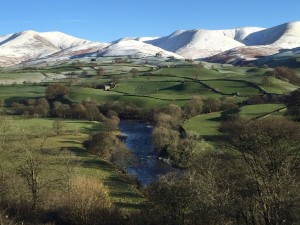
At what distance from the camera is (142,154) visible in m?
63.3

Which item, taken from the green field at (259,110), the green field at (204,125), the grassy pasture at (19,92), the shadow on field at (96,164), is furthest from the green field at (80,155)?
the green field at (259,110)

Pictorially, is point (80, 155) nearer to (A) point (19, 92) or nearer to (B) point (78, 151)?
(B) point (78, 151)

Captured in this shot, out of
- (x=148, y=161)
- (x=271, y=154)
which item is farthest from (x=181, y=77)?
(x=271, y=154)

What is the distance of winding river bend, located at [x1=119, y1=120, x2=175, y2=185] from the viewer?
51.8 meters

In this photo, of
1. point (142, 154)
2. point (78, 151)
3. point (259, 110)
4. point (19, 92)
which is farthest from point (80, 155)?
point (19, 92)

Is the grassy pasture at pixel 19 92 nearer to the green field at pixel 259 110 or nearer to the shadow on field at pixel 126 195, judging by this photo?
the green field at pixel 259 110

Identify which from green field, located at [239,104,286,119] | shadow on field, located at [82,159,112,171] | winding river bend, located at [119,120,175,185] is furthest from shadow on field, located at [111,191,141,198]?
green field, located at [239,104,286,119]

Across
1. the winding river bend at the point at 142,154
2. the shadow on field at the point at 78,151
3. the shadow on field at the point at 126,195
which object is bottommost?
the winding river bend at the point at 142,154

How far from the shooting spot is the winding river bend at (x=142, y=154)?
51.8 m

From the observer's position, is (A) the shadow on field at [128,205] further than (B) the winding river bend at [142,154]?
No

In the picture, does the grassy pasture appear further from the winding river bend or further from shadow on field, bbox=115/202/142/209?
shadow on field, bbox=115/202/142/209

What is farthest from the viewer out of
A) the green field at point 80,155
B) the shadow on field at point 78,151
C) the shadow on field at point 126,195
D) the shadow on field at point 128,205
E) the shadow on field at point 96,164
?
the shadow on field at point 78,151

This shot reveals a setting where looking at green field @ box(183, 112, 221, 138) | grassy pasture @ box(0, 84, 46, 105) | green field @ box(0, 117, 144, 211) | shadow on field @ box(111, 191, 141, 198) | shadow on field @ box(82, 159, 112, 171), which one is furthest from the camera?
grassy pasture @ box(0, 84, 46, 105)

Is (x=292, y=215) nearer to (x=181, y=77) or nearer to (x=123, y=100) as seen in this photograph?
(x=123, y=100)
